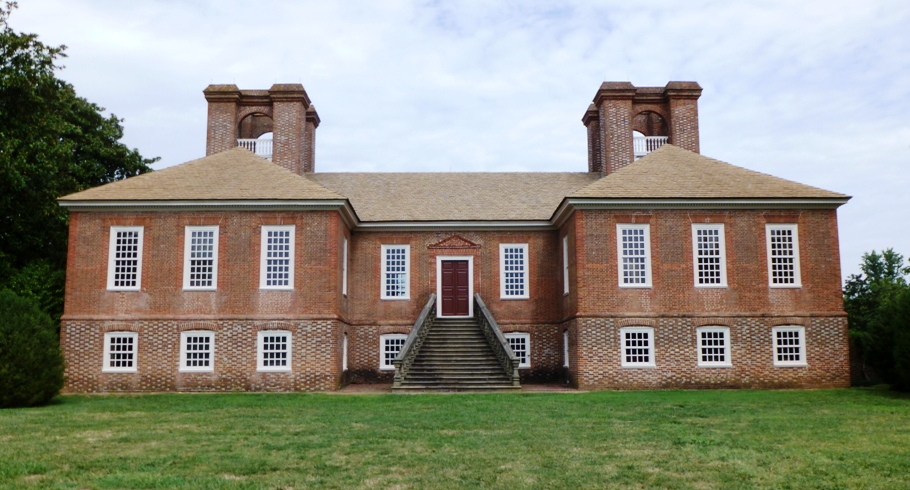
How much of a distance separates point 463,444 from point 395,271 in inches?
606

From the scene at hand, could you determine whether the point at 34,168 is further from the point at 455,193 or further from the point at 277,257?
the point at 455,193

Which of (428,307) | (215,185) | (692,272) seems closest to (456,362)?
(428,307)

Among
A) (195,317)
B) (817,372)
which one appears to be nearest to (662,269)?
(817,372)

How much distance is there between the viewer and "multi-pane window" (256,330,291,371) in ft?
72.4

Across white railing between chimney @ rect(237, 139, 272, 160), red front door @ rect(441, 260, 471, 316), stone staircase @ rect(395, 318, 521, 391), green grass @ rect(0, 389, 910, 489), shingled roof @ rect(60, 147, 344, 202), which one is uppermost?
white railing between chimney @ rect(237, 139, 272, 160)

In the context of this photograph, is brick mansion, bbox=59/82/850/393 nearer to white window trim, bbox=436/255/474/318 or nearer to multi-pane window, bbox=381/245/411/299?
white window trim, bbox=436/255/474/318

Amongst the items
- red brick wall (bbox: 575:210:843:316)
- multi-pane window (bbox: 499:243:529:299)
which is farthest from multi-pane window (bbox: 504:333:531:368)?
red brick wall (bbox: 575:210:843:316)

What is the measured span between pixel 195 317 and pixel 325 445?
1292cm

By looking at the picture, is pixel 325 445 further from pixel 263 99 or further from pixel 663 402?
pixel 263 99

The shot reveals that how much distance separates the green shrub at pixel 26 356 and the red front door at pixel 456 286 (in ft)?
40.4

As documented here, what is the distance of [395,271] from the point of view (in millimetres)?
26047

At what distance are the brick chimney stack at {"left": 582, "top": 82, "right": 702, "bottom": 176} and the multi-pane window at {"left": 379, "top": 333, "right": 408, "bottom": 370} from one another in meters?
11.1

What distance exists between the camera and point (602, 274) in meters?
22.5

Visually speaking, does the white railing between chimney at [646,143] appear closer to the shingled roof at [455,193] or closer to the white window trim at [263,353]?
the shingled roof at [455,193]
